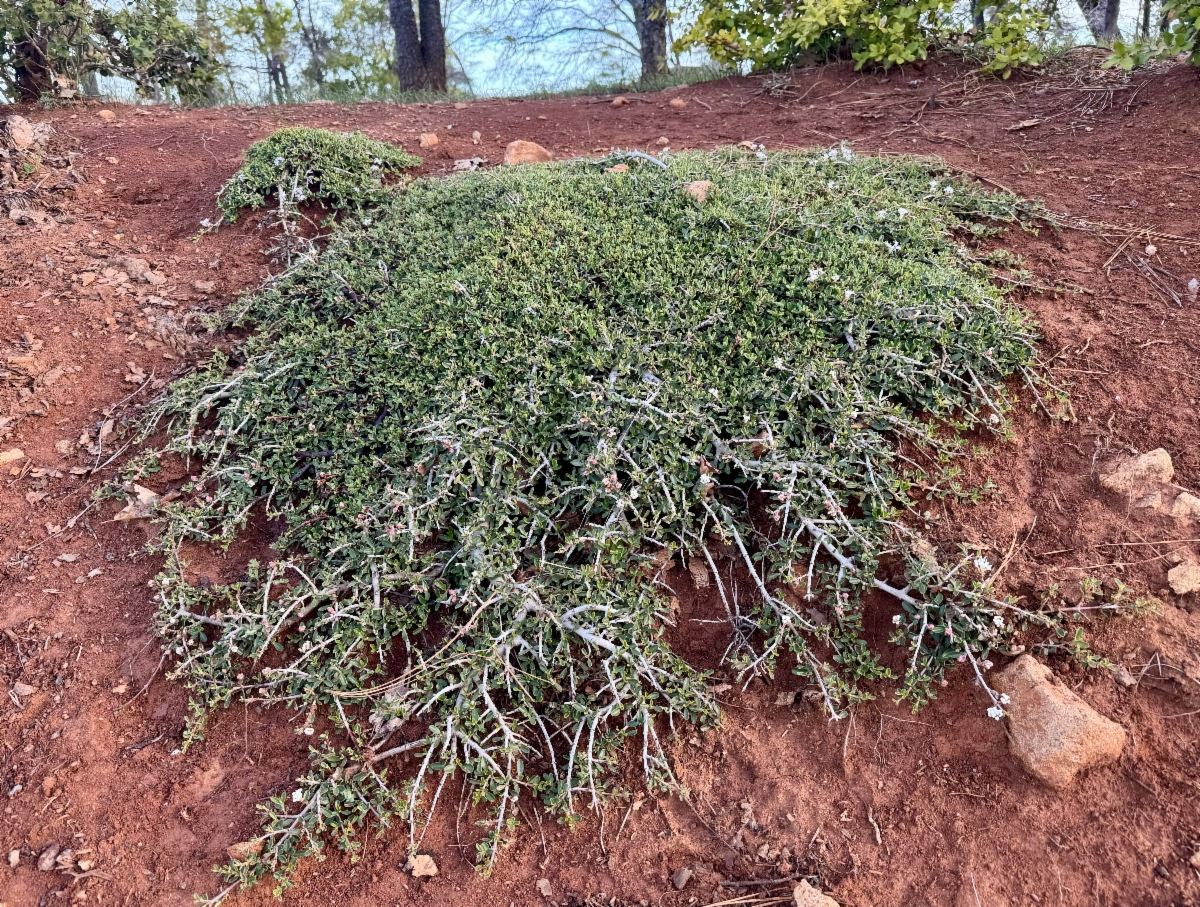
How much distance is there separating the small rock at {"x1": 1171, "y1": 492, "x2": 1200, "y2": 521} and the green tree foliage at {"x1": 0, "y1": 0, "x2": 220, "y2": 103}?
8063mm

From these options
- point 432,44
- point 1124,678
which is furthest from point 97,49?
point 1124,678

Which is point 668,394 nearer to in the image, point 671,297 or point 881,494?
point 671,297

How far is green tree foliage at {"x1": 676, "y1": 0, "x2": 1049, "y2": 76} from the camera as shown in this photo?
530 cm

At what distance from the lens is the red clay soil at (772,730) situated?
6.11ft

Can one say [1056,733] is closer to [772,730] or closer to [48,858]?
[772,730]

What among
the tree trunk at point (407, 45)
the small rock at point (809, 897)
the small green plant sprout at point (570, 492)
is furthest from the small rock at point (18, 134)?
the small rock at point (809, 897)

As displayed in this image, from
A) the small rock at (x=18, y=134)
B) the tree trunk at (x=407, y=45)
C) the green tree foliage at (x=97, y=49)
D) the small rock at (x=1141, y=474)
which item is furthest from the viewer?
the tree trunk at (x=407, y=45)

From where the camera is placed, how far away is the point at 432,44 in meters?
9.34

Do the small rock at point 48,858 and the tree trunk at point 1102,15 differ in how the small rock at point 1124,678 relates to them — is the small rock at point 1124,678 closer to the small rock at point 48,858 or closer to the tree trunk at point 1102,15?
the small rock at point 48,858

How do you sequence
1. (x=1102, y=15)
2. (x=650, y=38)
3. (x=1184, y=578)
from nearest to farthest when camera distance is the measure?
(x=1184, y=578) < (x=1102, y=15) < (x=650, y=38)

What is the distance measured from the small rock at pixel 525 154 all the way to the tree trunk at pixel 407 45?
192 inches

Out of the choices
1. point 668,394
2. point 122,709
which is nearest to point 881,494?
point 668,394

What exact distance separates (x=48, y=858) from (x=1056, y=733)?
277 centimetres

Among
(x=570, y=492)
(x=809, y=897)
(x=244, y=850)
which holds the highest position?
(x=570, y=492)
